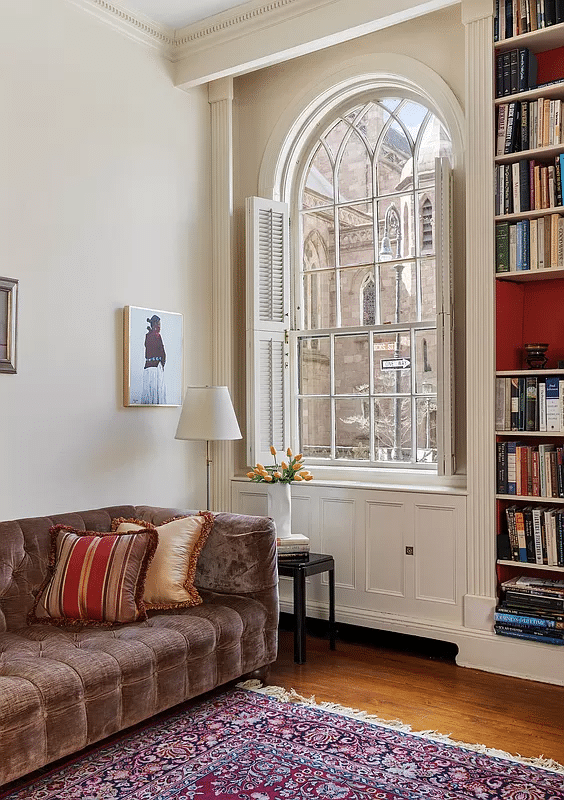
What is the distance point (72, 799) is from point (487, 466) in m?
2.30

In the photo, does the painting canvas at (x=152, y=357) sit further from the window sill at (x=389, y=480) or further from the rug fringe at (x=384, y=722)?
the rug fringe at (x=384, y=722)

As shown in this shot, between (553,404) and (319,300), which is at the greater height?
(319,300)

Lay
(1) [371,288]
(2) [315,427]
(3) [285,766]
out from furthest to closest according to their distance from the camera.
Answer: (2) [315,427]
(1) [371,288]
(3) [285,766]

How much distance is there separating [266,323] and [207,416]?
2.80 feet

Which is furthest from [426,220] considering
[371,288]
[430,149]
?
[371,288]

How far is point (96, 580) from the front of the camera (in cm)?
318

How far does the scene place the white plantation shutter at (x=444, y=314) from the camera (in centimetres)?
400

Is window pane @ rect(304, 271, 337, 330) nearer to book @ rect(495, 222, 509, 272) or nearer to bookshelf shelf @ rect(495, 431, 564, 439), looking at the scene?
book @ rect(495, 222, 509, 272)

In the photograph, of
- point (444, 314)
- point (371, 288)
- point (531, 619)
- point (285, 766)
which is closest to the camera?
point (285, 766)

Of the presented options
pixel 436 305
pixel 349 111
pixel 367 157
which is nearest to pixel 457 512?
pixel 436 305

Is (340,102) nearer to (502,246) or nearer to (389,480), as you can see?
(502,246)

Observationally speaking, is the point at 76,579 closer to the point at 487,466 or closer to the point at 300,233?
the point at 487,466

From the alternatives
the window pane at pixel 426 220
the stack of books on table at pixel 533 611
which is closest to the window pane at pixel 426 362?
the window pane at pixel 426 220

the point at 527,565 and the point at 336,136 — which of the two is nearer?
the point at 527,565
